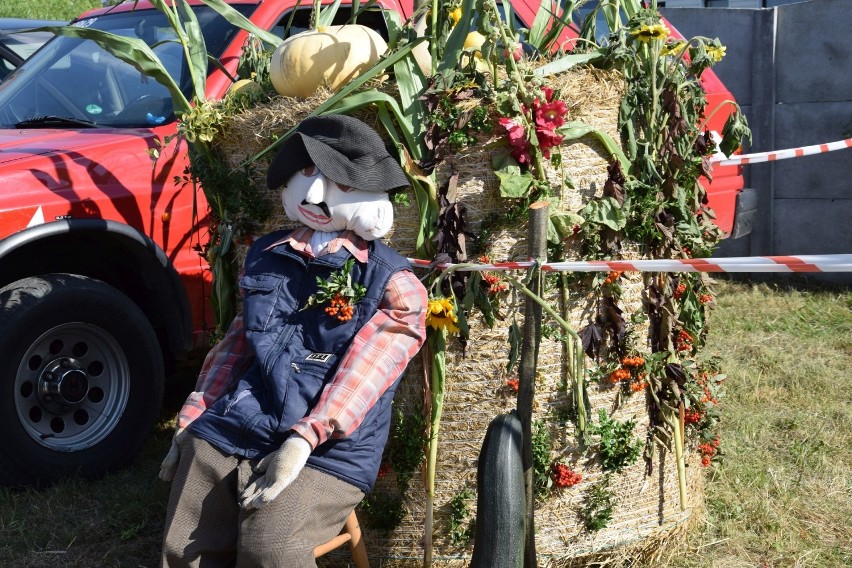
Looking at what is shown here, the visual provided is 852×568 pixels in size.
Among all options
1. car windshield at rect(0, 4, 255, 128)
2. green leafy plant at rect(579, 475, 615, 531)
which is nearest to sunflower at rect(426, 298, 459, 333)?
green leafy plant at rect(579, 475, 615, 531)

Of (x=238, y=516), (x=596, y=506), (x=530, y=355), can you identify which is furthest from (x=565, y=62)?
(x=238, y=516)

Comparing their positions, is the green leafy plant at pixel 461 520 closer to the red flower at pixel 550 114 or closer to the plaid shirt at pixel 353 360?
the plaid shirt at pixel 353 360

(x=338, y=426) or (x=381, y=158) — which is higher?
(x=381, y=158)

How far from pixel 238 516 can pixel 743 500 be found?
6.64 ft

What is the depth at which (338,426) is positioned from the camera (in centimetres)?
252

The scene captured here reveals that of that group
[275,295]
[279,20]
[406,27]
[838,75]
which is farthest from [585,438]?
[838,75]

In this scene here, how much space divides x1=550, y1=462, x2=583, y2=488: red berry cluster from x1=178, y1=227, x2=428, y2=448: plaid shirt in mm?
608

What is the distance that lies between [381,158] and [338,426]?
761 millimetres

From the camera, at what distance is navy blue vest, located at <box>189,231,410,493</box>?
8.47ft

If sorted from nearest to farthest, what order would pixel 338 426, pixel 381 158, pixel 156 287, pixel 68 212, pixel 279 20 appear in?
1. pixel 338 426
2. pixel 381 158
3. pixel 68 212
4. pixel 156 287
5. pixel 279 20

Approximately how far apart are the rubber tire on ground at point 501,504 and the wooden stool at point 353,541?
39 centimetres

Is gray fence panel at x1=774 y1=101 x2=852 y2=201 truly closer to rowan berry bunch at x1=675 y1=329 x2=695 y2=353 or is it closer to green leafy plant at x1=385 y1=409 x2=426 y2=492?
rowan berry bunch at x1=675 y1=329 x2=695 y2=353

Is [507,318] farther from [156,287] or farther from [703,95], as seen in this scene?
[156,287]

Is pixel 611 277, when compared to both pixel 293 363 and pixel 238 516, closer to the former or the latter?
pixel 293 363
